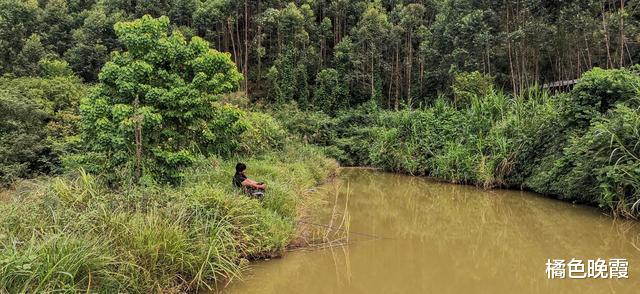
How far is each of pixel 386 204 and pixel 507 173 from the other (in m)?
3.44

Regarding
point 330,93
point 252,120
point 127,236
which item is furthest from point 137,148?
point 330,93

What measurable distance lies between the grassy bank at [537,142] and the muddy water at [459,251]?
605 millimetres

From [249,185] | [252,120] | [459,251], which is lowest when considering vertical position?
[459,251]

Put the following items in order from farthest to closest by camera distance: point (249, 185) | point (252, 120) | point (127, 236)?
point (252, 120) → point (249, 185) → point (127, 236)

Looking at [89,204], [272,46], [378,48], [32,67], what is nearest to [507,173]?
[89,204]

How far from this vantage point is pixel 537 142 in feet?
34.6

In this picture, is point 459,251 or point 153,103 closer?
point 459,251

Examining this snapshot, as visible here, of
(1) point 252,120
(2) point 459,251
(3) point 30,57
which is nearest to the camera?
(2) point 459,251

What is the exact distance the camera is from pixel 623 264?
5102 millimetres

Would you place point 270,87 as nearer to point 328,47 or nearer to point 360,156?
point 328,47

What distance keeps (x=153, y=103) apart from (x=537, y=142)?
27.7 feet

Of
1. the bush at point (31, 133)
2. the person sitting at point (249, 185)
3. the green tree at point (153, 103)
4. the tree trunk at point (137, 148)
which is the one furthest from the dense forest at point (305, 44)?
the tree trunk at point (137, 148)

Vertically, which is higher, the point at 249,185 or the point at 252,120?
the point at 252,120

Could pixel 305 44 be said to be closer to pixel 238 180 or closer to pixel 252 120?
pixel 252 120
